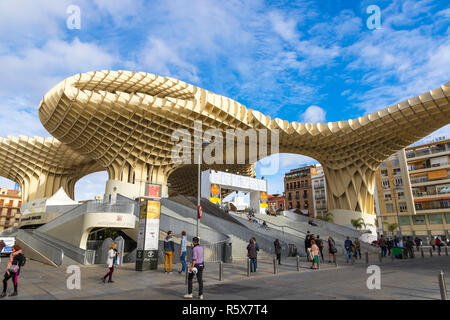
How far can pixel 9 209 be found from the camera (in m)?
76.9

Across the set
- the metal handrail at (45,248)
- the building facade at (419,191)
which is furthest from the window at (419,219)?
the metal handrail at (45,248)

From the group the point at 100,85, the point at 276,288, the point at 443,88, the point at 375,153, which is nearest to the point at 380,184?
the point at 375,153

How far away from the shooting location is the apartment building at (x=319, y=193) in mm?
70312

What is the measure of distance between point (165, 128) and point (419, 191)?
1807 inches

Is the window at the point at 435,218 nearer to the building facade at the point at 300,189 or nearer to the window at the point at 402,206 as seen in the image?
the window at the point at 402,206

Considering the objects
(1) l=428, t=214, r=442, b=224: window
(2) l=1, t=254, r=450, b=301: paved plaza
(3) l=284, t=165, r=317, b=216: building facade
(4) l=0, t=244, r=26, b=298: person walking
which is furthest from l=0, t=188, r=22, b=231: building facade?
(1) l=428, t=214, r=442, b=224: window

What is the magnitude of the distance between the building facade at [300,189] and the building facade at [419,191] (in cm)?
1975

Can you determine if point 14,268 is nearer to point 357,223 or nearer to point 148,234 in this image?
point 148,234

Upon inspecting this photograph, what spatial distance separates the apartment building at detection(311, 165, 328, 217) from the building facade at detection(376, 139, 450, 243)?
1459 centimetres

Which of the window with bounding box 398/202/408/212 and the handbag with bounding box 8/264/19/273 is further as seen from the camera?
the window with bounding box 398/202/408/212

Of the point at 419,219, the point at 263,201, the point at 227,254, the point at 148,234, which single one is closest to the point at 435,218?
the point at 419,219

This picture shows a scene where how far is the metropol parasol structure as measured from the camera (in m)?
29.2

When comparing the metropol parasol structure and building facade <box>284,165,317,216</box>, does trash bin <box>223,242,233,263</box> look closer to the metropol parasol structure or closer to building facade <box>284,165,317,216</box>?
the metropol parasol structure
